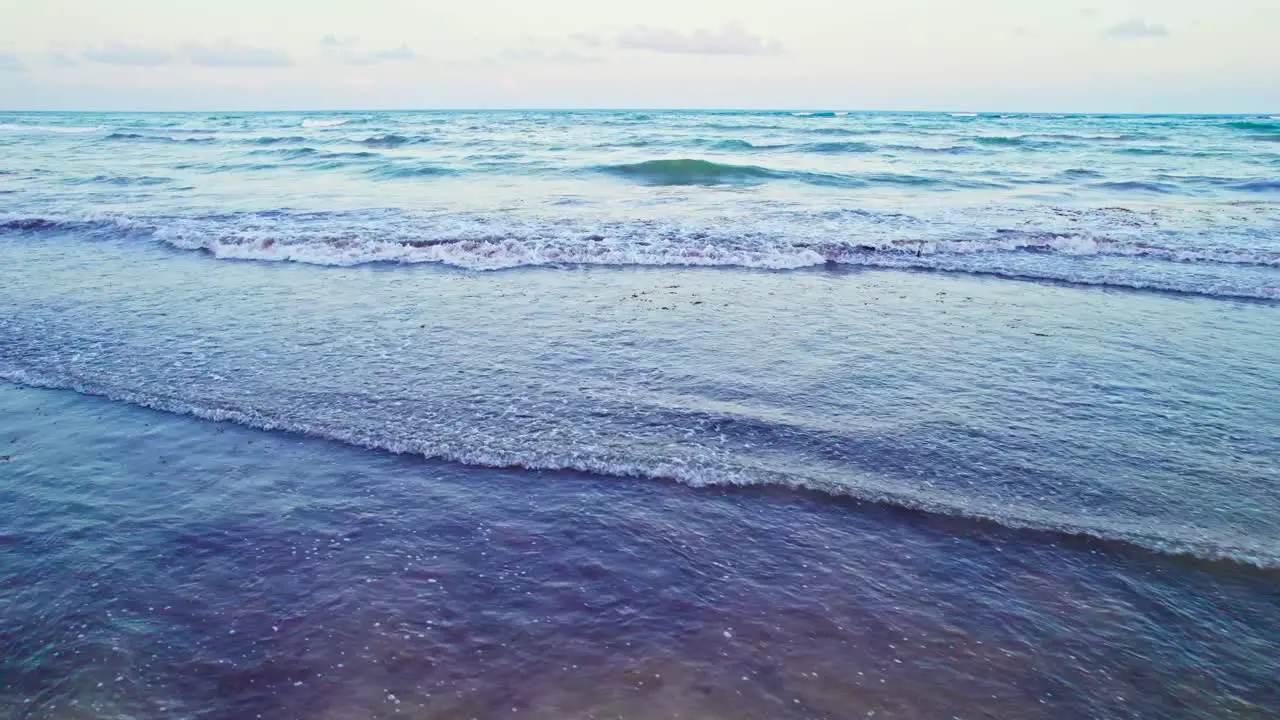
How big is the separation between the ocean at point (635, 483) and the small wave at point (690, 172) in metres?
15.5

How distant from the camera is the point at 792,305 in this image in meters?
10.8

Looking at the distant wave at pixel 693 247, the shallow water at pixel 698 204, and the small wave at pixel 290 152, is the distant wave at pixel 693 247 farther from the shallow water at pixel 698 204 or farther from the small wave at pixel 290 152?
the small wave at pixel 290 152

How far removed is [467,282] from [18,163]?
32162 mm

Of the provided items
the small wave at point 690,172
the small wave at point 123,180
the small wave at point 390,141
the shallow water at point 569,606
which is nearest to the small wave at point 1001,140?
the small wave at point 690,172

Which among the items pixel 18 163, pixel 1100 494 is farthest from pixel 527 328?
pixel 18 163

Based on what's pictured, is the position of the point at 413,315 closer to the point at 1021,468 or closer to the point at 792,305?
the point at 792,305

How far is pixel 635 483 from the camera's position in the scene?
5.84 meters

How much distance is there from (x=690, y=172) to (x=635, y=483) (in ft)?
86.8

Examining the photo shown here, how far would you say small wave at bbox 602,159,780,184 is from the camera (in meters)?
28.8

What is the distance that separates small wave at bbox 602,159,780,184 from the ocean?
1553cm

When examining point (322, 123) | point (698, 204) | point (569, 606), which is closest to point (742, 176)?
point (698, 204)

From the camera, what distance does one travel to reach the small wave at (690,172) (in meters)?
28.8

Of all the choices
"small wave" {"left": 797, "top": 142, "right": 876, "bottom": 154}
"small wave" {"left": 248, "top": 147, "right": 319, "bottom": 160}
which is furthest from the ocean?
"small wave" {"left": 797, "top": 142, "right": 876, "bottom": 154}

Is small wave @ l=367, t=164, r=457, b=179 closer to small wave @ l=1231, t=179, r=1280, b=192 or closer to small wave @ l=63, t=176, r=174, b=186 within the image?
small wave @ l=63, t=176, r=174, b=186
